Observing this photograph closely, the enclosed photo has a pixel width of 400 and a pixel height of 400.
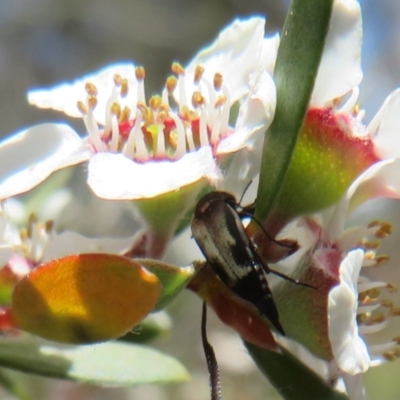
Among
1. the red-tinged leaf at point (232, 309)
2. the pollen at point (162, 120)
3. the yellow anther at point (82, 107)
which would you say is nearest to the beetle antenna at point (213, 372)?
the red-tinged leaf at point (232, 309)

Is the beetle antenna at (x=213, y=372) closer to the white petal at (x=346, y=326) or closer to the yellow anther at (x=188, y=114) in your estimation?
the white petal at (x=346, y=326)

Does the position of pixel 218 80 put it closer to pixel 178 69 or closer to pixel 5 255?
pixel 178 69

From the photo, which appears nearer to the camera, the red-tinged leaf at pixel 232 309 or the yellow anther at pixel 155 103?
the red-tinged leaf at pixel 232 309

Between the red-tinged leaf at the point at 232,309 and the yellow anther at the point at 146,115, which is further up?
the yellow anther at the point at 146,115

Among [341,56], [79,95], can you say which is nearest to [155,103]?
[79,95]

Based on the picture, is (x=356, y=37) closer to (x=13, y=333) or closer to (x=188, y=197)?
(x=188, y=197)
